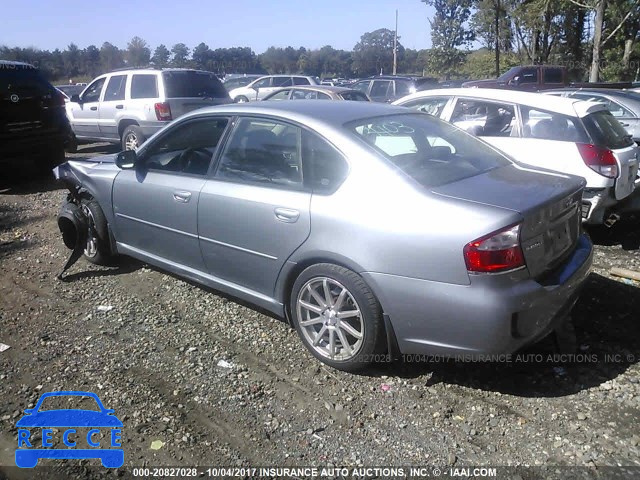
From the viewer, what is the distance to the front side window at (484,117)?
6.13 m

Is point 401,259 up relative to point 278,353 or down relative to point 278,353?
up

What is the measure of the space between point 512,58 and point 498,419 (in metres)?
42.3

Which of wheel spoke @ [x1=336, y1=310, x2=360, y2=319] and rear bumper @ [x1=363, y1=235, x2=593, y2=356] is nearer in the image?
rear bumper @ [x1=363, y1=235, x2=593, y2=356]

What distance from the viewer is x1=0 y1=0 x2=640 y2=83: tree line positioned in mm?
26688

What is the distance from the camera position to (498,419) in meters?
2.99

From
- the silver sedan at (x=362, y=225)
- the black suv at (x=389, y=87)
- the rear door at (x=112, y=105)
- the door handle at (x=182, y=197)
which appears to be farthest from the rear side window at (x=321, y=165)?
the black suv at (x=389, y=87)

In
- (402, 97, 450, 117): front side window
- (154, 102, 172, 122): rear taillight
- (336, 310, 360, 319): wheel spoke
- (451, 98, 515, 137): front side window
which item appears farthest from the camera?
(154, 102, 172, 122): rear taillight

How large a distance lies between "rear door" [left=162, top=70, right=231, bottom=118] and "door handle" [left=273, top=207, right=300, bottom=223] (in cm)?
751

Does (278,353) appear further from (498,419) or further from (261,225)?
(498,419)

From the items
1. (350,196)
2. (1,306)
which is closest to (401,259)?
(350,196)

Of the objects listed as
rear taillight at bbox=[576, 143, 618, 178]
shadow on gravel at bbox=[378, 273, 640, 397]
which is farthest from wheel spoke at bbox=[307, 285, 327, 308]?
rear taillight at bbox=[576, 143, 618, 178]

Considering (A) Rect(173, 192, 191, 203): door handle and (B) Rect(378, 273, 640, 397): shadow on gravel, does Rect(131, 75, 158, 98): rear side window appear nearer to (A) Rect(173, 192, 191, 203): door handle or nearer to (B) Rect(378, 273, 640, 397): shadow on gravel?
(A) Rect(173, 192, 191, 203): door handle

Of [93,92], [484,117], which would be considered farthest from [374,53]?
[484,117]

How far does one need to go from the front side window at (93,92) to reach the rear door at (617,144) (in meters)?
9.90
